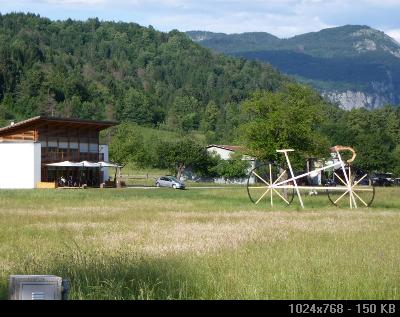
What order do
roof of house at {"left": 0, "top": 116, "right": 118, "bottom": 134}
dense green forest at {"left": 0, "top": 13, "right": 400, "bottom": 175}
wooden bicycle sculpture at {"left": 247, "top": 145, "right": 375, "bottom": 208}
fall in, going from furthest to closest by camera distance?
roof of house at {"left": 0, "top": 116, "right": 118, "bottom": 134}, dense green forest at {"left": 0, "top": 13, "right": 400, "bottom": 175}, wooden bicycle sculpture at {"left": 247, "top": 145, "right": 375, "bottom": 208}

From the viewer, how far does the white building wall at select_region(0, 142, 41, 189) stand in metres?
67.0

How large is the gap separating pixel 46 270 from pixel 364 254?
5465mm

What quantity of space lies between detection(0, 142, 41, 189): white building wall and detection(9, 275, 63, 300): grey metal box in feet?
209

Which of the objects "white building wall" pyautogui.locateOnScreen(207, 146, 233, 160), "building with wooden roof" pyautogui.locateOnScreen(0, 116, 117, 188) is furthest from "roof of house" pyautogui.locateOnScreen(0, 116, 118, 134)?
"white building wall" pyautogui.locateOnScreen(207, 146, 233, 160)

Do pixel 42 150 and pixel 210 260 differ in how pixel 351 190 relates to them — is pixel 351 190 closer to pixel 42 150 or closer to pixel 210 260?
pixel 210 260

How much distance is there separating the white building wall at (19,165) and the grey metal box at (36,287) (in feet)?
209

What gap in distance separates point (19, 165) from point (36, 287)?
2546 inches

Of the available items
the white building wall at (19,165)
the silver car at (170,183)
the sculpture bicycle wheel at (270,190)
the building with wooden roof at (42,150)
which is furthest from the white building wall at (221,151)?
the sculpture bicycle wheel at (270,190)

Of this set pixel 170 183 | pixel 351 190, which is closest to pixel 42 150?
pixel 170 183

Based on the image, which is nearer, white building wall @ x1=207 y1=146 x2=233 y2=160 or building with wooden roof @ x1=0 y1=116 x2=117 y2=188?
building with wooden roof @ x1=0 y1=116 x2=117 y2=188

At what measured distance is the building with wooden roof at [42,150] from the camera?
6712cm

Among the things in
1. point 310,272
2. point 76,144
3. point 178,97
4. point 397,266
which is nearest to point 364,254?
point 397,266

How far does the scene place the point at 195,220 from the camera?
80.0ft

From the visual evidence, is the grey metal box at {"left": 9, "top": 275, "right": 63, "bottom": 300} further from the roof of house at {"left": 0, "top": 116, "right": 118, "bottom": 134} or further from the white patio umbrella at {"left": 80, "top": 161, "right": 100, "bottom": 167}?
the white patio umbrella at {"left": 80, "top": 161, "right": 100, "bottom": 167}
